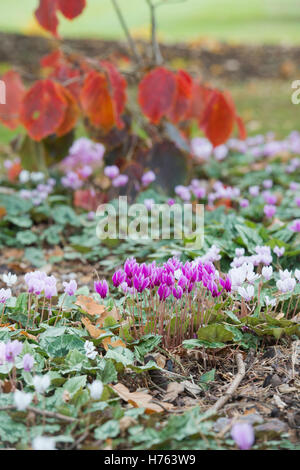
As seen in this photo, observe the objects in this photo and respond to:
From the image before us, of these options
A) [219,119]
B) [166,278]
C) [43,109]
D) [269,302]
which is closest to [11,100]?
[43,109]

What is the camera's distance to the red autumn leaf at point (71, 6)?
2.97 m

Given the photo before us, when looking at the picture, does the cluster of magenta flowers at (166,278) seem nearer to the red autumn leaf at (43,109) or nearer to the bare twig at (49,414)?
the bare twig at (49,414)

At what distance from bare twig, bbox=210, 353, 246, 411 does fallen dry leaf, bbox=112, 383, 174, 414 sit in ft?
0.44

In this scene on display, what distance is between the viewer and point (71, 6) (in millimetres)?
2975

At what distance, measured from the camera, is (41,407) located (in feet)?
5.25

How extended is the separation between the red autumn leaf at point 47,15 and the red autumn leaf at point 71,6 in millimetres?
66

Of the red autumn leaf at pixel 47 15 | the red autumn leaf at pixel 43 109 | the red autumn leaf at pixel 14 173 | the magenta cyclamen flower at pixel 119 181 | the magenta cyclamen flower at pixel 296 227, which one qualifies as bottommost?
the magenta cyclamen flower at pixel 296 227

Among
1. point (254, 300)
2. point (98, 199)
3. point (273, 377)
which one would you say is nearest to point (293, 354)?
point (273, 377)

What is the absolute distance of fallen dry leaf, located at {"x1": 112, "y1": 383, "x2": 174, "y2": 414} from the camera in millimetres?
1626

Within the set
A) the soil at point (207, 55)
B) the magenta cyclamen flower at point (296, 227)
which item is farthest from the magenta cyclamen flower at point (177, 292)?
the soil at point (207, 55)

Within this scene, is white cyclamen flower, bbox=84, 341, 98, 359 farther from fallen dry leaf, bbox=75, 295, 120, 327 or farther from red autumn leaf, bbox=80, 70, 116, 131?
red autumn leaf, bbox=80, 70, 116, 131

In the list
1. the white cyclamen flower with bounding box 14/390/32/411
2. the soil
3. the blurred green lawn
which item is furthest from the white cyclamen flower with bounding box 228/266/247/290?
the blurred green lawn

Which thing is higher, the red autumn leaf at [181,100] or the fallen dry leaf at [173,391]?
the red autumn leaf at [181,100]

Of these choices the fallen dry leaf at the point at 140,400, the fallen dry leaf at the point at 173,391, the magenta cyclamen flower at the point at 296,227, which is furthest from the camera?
the magenta cyclamen flower at the point at 296,227
